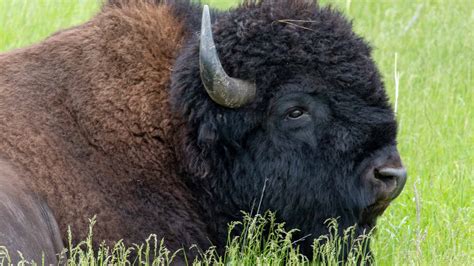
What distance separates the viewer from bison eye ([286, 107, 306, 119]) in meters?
5.62

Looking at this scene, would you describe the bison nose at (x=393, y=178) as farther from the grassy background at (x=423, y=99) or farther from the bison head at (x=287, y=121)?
the grassy background at (x=423, y=99)

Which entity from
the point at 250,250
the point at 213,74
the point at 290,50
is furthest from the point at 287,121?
the point at 250,250

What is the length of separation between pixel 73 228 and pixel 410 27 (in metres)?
6.73

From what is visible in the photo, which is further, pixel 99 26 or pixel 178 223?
pixel 99 26

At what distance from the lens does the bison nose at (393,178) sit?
537 cm

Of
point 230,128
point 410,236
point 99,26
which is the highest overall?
point 99,26

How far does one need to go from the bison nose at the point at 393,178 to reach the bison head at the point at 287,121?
109mm

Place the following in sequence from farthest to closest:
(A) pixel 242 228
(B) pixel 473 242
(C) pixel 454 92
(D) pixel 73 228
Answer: (C) pixel 454 92 → (B) pixel 473 242 → (A) pixel 242 228 → (D) pixel 73 228

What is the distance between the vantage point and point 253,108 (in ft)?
18.4

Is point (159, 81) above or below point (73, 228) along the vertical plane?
above

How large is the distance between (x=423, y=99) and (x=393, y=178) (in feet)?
13.1

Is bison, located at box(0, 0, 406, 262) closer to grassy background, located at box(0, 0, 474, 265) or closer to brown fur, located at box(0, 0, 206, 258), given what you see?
brown fur, located at box(0, 0, 206, 258)

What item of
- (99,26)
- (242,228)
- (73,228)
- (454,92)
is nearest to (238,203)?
(242,228)

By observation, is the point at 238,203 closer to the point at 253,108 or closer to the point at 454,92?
the point at 253,108
